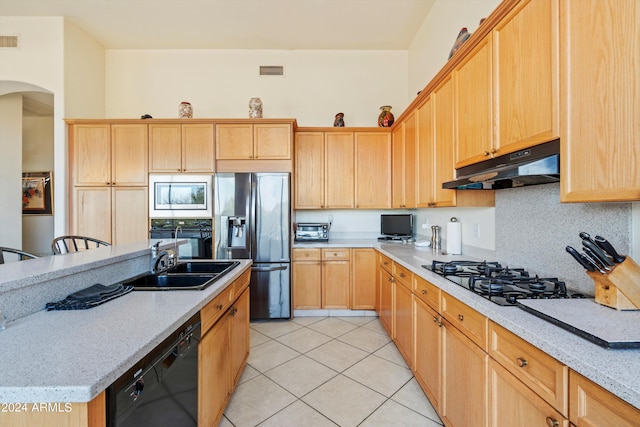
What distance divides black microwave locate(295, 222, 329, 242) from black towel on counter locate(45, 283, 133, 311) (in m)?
2.33

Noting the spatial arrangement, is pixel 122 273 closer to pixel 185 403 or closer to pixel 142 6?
pixel 185 403

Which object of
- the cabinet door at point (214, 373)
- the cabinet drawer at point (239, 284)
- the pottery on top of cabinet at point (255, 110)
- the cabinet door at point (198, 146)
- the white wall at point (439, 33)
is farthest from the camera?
the pottery on top of cabinet at point (255, 110)

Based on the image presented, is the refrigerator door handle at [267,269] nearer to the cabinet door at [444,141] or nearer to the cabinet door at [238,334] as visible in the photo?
the cabinet door at [238,334]

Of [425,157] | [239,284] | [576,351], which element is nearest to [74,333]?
[239,284]

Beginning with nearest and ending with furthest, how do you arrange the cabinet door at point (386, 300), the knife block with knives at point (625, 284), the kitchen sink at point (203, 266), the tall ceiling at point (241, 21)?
the knife block with knives at point (625, 284), the kitchen sink at point (203, 266), the cabinet door at point (386, 300), the tall ceiling at point (241, 21)

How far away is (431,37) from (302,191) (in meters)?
2.39

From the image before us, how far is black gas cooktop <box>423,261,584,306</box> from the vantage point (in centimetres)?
117

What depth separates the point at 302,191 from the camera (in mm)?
3643

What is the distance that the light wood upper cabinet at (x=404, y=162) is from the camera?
9.33ft

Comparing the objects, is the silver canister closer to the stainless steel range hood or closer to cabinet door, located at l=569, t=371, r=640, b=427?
the stainless steel range hood

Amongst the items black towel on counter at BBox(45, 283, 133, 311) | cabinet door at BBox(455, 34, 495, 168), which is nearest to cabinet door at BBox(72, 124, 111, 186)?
black towel on counter at BBox(45, 283, 133, 311)

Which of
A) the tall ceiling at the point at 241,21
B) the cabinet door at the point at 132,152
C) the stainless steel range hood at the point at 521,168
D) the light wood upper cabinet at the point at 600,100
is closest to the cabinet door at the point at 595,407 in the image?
the light wood upper cabinet at the point at 600,100

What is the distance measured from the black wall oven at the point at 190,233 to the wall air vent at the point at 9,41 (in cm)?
273

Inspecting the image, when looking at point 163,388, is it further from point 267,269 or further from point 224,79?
point 224,79
